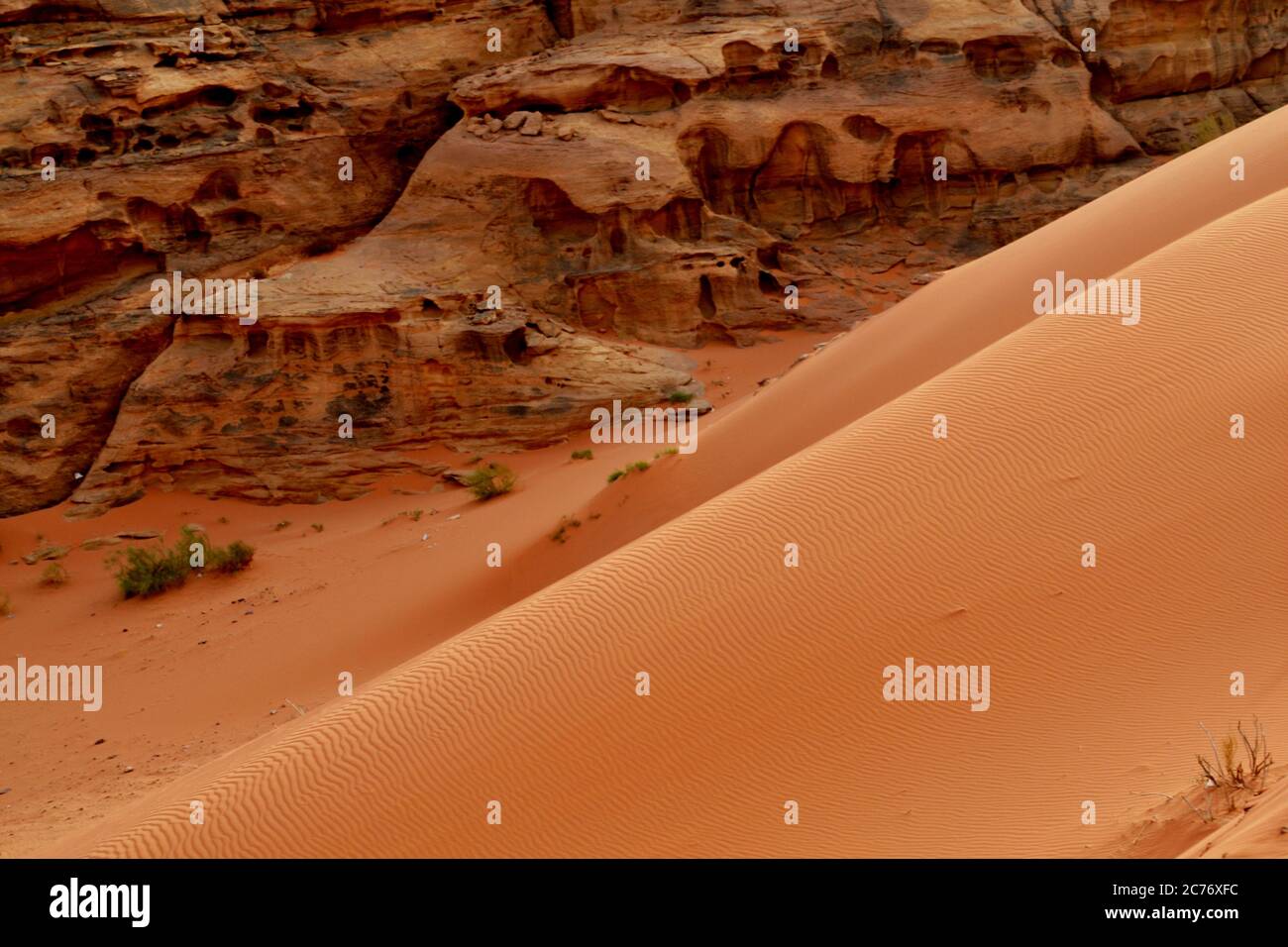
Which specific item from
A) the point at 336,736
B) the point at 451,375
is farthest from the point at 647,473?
the point at 336,736

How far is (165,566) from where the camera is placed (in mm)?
13094

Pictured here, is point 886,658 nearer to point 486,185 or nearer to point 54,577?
point 54,577

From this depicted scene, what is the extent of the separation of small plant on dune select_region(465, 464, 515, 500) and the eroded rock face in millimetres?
1158

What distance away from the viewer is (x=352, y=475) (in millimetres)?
14734

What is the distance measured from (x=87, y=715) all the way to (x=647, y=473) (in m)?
5.45

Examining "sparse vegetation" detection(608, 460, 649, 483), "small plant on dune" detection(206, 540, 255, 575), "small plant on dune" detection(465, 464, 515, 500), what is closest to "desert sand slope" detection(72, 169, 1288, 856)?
"sparse vegetation" detection(608, 460, 649, 483)

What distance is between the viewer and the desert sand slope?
5562 millimetres

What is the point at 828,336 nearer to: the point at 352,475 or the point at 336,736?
the point at 352,475

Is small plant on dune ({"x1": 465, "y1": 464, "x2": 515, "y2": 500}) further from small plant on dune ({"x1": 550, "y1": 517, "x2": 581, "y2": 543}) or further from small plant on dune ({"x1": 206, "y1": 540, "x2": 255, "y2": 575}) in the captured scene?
small plant on dune ({"x1": 206, "y1": 540, "x2": 255, "y2": 575})

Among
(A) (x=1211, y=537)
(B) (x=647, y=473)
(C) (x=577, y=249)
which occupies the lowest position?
(A) (x=1211, y=537)

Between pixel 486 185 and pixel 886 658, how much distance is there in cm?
1168

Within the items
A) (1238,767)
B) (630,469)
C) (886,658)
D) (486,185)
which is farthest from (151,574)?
(1238,767)
